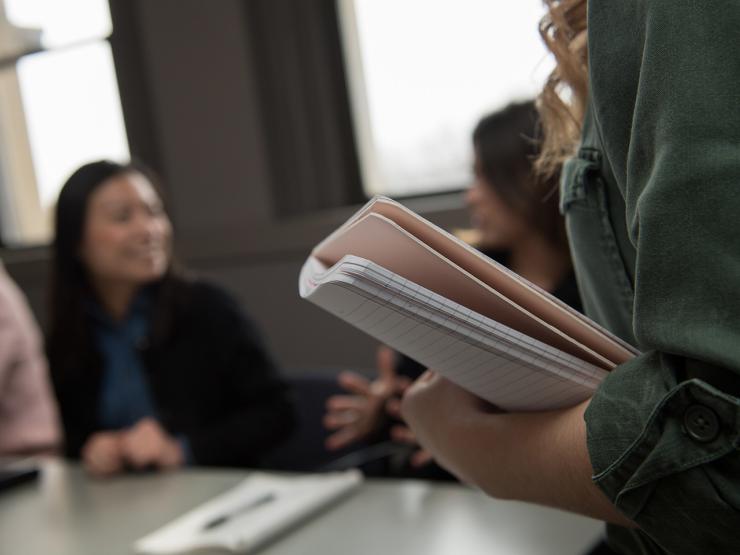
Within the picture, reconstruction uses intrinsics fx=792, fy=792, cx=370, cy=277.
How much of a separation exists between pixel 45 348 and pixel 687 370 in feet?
6.76

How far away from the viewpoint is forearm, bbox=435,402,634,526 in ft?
1.67

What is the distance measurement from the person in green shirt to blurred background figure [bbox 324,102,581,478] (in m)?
1.26

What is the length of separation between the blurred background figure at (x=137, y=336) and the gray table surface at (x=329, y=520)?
53 cm

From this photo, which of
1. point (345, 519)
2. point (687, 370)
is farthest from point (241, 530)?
point (687, 370)

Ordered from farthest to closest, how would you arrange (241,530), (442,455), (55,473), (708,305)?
1. (55,473)
2. (241,530)
3. (442,455)
4. (708,305)

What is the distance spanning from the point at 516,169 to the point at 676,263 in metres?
1.44

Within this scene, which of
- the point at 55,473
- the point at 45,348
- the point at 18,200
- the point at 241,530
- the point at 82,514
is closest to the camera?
the point at 241,530

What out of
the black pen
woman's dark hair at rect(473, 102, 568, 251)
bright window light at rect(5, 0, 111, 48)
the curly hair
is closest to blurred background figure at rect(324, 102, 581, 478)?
woman's dark hair at rect(473, 102, 568, 251)

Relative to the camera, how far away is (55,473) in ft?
5.57

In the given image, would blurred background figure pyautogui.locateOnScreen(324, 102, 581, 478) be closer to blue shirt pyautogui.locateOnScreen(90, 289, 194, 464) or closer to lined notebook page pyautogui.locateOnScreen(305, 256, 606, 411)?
blue shirt pyautogui.locateOnScreen(90, 289, 194, 464)

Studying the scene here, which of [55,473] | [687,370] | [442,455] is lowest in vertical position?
[55,473]

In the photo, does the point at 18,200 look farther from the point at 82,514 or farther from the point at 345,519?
the point at 345,519

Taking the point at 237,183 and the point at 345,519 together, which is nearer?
the point at 345,519

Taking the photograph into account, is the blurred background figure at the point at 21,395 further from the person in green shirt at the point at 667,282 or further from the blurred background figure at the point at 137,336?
the person in green shirt at the point at 667,282
